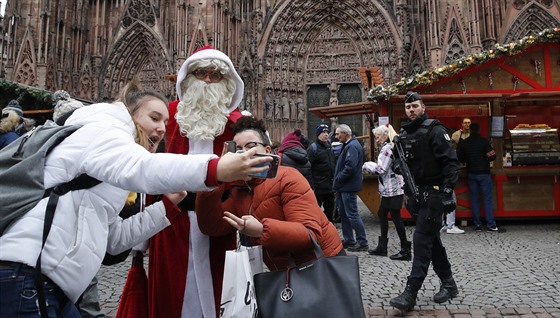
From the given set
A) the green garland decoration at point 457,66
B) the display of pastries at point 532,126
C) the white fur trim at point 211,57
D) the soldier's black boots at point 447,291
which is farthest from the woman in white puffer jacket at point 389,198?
the display of pastries at point 532,126

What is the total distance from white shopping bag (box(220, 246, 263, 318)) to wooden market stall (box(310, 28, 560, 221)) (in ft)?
21.1

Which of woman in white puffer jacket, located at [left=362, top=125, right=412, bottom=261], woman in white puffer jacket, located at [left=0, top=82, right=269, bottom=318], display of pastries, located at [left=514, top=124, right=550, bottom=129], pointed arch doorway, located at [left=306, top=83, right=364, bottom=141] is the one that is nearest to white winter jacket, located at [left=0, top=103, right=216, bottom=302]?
Result: woman in white puffer jacket, located at [left=0, top=82, right=269, bottom=318]

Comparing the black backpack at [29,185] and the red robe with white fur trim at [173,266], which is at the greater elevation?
the black backpack at [29,185]

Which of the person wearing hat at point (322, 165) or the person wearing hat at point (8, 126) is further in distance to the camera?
the person wearing hat at point (322, 165)

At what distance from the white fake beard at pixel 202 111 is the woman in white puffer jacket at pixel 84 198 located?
682mm

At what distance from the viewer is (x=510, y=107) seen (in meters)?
7.91

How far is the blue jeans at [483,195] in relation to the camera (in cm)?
682

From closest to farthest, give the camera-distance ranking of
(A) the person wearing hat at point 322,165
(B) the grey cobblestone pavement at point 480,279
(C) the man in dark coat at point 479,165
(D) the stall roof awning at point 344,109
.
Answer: (B) the grey cobblestone pavement at point 480,279, (A) the person wearing hat at point 322,165, (C) the man in dark coat at point 479,165, (D) the stall roof awning at point 344,109

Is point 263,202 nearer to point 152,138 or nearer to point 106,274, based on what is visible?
point 152,138

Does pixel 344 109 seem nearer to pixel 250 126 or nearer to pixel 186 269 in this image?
pixel 250 126

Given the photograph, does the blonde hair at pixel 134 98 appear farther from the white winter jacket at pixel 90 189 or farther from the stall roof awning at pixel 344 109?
the stall roof awning at pixel 344 109

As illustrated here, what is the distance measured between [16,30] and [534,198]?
62.8 ft

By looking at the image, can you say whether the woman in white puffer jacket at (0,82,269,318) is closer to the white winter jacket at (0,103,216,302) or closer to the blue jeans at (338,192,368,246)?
the white winter jacket at (0,103,216,302)

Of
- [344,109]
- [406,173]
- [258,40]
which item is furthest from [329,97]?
[406,173]
